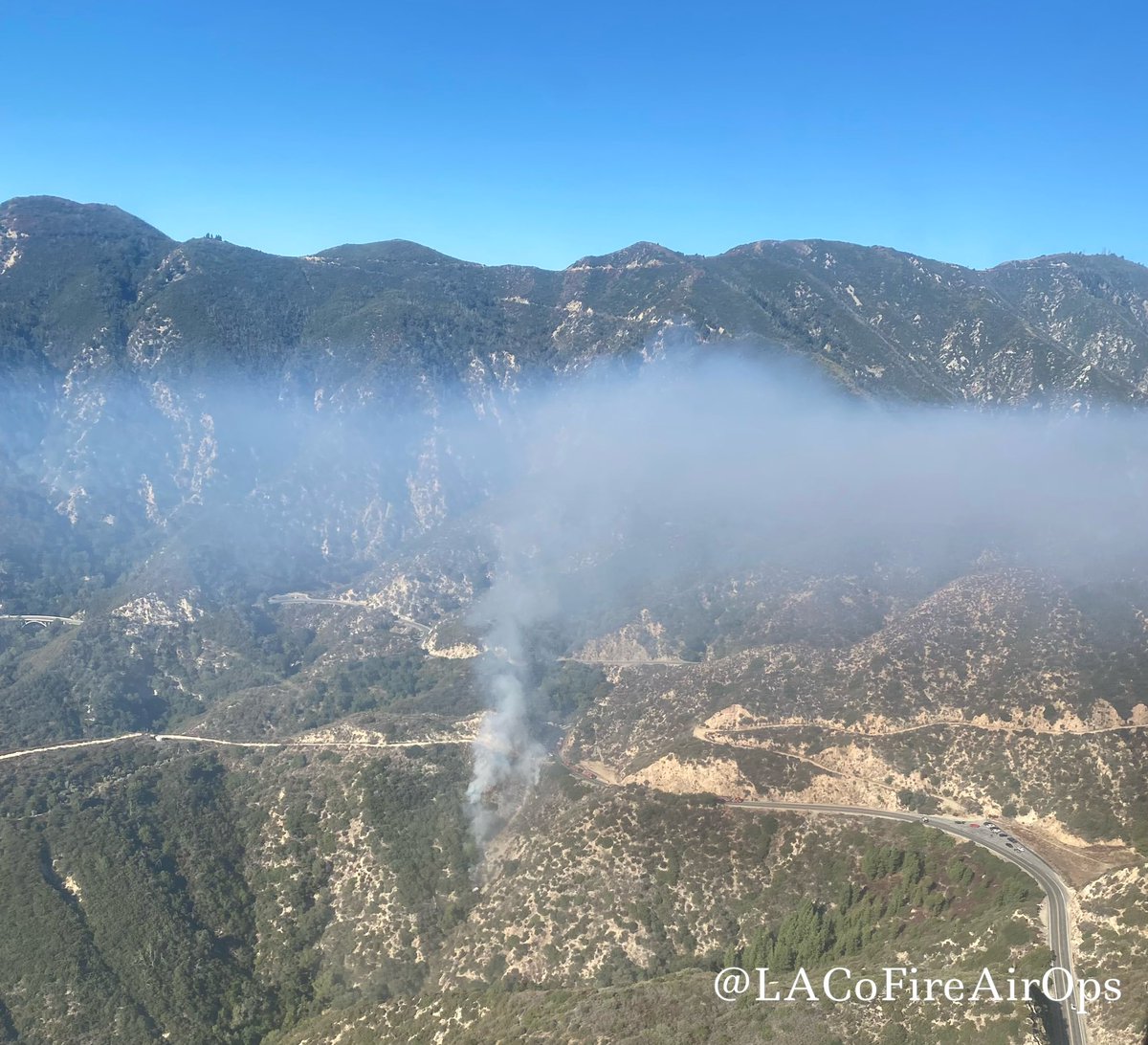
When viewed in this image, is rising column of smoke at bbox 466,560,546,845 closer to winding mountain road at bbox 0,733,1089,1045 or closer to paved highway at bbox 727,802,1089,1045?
winding mountain road at bbox 0,733,1089,1045

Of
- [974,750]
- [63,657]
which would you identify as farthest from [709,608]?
[63,657]

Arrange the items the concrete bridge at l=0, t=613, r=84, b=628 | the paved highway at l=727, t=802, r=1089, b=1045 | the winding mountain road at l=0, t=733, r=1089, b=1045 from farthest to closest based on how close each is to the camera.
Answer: the concrete bridge at l=0, t=613, r=84, b=628 < the winding mountain road at l=0, t=733, r=1089, b=1045 < the paved highway at l=727, t=802, r=1089, b=1045

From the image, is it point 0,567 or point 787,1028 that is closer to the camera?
point 787,1028

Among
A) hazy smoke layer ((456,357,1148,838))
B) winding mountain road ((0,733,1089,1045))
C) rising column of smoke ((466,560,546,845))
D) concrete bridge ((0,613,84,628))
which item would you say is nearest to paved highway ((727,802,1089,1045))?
winding mountain road ((0,733,1089,1045))

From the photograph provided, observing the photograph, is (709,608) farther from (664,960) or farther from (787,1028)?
(787,1028)

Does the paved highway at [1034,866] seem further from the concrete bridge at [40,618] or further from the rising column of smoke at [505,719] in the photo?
the concrete bridge at [40,618]

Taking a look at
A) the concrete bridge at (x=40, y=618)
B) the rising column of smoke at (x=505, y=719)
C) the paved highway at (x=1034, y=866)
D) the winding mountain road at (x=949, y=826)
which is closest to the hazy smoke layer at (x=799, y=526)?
the rising column of smoke at (x=505, y=719)

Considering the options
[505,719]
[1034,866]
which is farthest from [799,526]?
[1034,866]

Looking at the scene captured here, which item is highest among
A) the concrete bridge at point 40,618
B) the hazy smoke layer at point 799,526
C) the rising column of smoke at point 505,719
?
the hazy smoke layer at point 799,526
